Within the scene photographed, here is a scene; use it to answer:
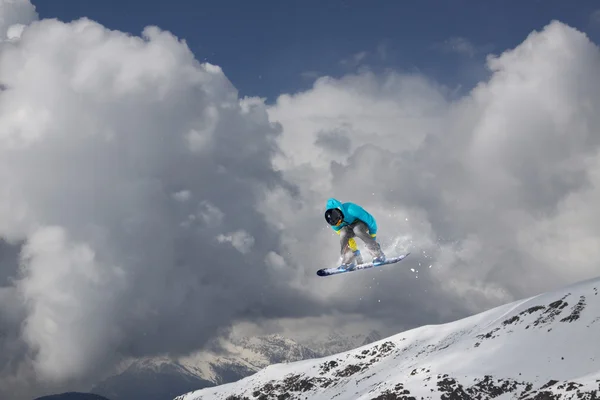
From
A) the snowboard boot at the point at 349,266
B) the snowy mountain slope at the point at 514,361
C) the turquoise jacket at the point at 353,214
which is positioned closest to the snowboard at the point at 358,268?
the snowboard boot at the point at 349,266

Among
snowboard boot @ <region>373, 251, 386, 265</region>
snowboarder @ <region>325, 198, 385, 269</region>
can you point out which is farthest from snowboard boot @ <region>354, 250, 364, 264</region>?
snowboard boot @ <region>373, 251, 386, 265</region>

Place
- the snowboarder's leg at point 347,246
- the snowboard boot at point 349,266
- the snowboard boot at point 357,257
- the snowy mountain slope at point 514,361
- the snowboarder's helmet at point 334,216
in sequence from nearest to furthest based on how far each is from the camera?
the snowboarder's helmet at point 334,216 < the snowboarder's leg at point 347,246 < the snowboard boot at point 357,257 < the snowboard boot at point 349,266 < the snowy mountain slope at point 514,361

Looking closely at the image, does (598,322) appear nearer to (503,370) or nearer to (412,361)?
(503,370)

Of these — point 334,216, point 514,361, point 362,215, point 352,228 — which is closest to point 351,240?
point 352,228

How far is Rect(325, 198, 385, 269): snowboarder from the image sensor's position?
101 ft

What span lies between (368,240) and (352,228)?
3.84ft

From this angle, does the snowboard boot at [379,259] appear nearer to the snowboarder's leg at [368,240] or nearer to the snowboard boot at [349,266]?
the snowboarder's leg at [368,240]

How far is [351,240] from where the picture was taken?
33.8m

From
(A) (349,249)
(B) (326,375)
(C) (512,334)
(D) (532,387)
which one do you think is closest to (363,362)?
(B) (326,375)

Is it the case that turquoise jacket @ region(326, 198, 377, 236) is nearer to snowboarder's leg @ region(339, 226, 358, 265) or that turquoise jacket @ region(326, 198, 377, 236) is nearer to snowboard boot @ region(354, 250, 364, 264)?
snowboarder's leg @ region(339, 226, 358, 265)

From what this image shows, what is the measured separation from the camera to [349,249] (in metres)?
34.1

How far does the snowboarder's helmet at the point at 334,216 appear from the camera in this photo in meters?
30.7

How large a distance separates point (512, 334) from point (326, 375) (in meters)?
81.3

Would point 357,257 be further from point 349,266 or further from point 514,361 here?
point 514,361
